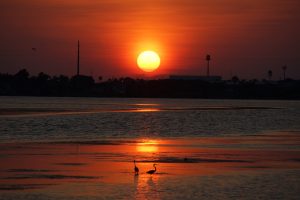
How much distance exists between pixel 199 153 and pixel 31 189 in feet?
48.5

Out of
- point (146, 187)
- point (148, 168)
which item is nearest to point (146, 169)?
point (148, 168)

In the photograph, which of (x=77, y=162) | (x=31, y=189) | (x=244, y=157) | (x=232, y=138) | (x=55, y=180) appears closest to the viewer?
(x=31, y=189)

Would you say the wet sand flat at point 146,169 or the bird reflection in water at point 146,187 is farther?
the wet sand flat at point 146,169

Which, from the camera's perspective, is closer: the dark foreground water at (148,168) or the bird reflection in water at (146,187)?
the bird reflection in water at (146,187)

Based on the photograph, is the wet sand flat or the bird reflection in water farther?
the wet sand flat

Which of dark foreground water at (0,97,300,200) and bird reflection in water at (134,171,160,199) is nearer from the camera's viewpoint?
bird reflection in water at (134,171,160,199)

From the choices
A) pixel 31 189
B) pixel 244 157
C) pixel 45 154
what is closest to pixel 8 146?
pixel 45 154

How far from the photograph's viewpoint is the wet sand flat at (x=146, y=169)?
2456 cm

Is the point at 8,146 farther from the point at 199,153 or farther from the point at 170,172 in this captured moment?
the point at 170,172

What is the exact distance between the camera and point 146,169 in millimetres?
30406

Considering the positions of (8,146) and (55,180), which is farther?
(8,146)

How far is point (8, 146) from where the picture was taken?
41.1 metres

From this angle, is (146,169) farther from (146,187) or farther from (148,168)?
(146,187)

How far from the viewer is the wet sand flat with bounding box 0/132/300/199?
80.6 ft
